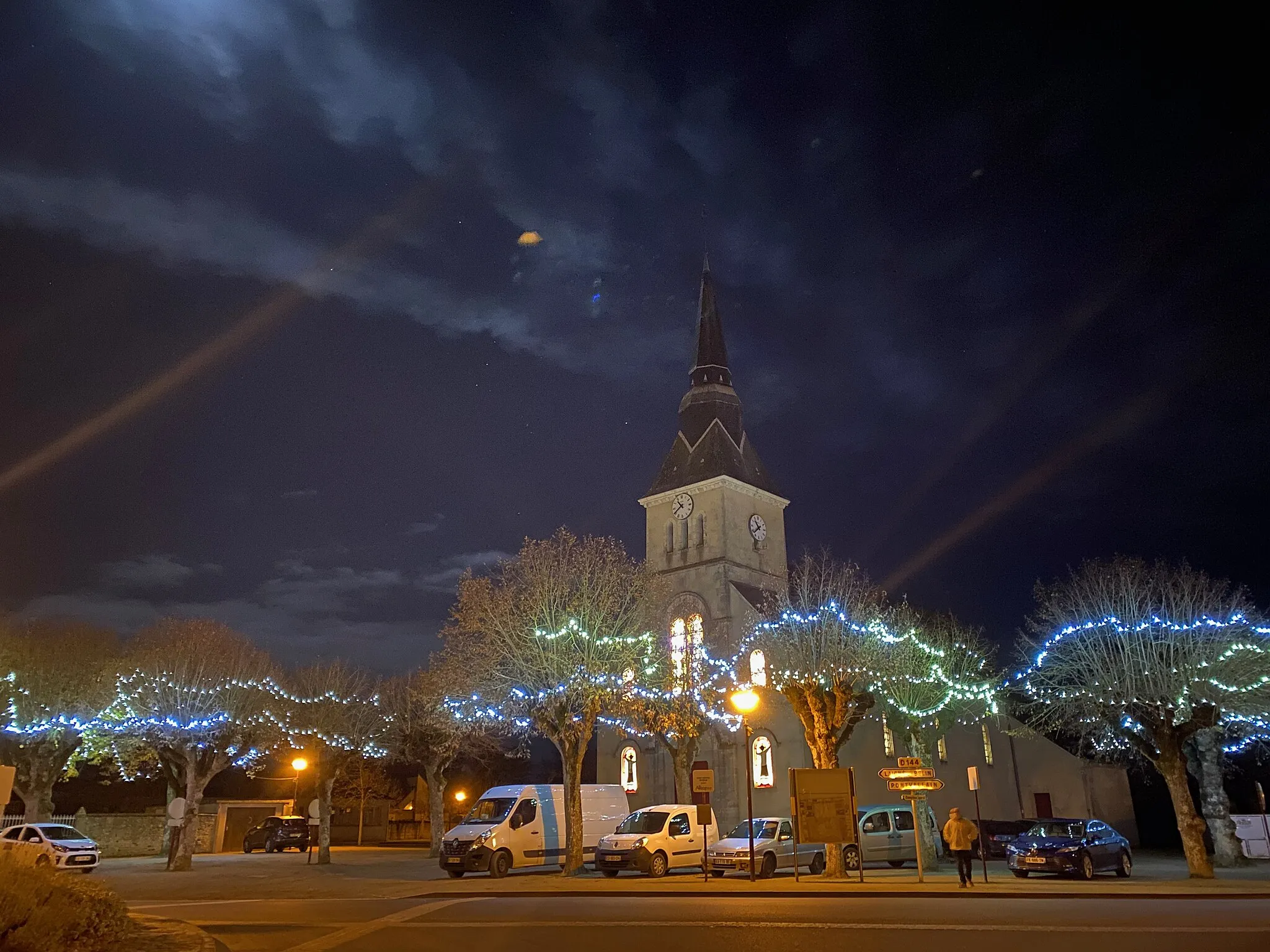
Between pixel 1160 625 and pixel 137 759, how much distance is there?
4506 cm

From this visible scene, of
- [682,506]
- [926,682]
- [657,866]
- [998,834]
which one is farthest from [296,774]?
[998,834]

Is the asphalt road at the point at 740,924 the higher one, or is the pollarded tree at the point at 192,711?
the pollarded tree at the point at 192,711

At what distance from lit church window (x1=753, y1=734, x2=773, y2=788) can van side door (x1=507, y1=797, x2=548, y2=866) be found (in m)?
22.4

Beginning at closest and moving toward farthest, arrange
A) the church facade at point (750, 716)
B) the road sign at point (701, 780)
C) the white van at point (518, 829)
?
1. the road sign at point (701, 780)
2. the white van at point (518, 829)
3. the church facade at point (750, 716)

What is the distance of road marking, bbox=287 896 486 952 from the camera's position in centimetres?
1253

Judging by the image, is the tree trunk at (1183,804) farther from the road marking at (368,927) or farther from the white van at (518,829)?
the road marking at (368,927)

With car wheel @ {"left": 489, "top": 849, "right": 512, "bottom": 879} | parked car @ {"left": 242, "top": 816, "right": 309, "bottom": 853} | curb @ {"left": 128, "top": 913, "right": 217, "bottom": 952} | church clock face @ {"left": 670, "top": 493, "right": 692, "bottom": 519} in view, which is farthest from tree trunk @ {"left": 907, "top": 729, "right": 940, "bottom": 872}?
parked car @ {"left": 242, "top": 816, "right": 309, "bottom": 853}

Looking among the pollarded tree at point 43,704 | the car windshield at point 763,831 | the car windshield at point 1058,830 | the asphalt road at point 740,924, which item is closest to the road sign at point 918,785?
the asphalt road at point 740,924

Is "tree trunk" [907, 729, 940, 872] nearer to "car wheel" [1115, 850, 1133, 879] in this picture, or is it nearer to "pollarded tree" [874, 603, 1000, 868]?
"pollarded tree" [874, 603, 1000, 868]

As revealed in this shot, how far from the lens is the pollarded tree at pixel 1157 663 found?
24703 mm

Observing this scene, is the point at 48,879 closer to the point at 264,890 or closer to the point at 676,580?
the point at 264,890

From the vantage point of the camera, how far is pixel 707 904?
1741 cm

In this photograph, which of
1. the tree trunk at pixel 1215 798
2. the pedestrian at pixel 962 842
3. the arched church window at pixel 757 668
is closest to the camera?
the pedestrian at pixel 962 842

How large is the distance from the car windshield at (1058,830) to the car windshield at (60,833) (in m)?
29.2
